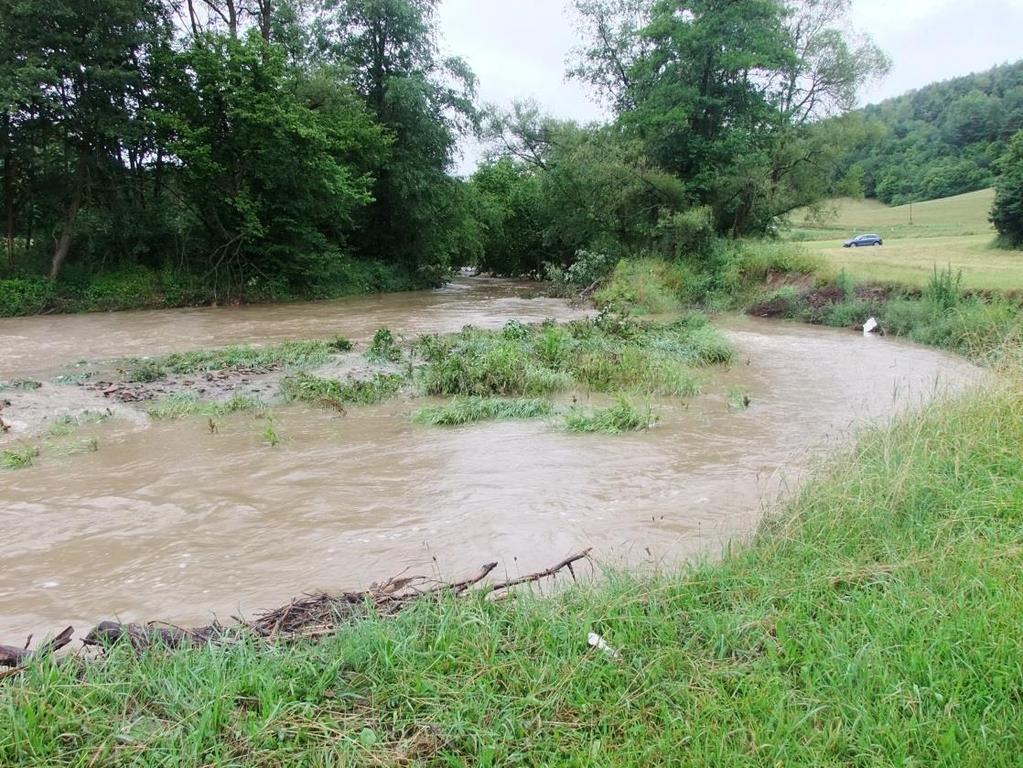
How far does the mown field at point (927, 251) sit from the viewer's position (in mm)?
17469

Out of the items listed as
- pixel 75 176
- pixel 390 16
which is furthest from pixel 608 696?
pixel 390 16

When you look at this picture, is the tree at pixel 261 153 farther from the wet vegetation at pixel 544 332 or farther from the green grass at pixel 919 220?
the green grass at pixel 919 220

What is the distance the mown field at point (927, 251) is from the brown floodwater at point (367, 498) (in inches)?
319

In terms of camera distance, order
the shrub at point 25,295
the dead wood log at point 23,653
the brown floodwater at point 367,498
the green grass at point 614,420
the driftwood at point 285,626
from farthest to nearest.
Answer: the shrub at point 25,295
the green grass at point 614,420
the brown floodwater at point 367,498
the driftwood at point 285,626
the dead wood log at point 23,653

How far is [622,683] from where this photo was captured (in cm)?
286

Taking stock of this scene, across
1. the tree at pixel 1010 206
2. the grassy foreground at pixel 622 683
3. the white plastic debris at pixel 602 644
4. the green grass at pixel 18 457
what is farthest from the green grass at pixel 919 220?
the white plastic debris at pixel 602 644

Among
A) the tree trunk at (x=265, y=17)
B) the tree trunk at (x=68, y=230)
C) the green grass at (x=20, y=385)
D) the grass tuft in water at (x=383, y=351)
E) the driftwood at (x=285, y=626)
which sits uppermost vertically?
the tree trunk at (x=265, y=17)

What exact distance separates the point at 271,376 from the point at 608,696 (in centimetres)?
1013

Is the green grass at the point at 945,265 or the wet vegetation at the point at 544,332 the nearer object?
the wet vegetation at the point at 544,332

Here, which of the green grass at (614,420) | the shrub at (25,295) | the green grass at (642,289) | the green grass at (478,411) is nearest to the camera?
the green grass at (614,420)

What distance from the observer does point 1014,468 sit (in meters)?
4.68

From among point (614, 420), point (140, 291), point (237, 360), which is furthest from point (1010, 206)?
point (140, 291)

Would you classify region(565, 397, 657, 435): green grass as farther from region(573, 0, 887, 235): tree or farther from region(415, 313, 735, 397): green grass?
region(573, 0, 887, 235): tree

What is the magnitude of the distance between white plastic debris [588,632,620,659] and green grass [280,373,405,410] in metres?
7.10
